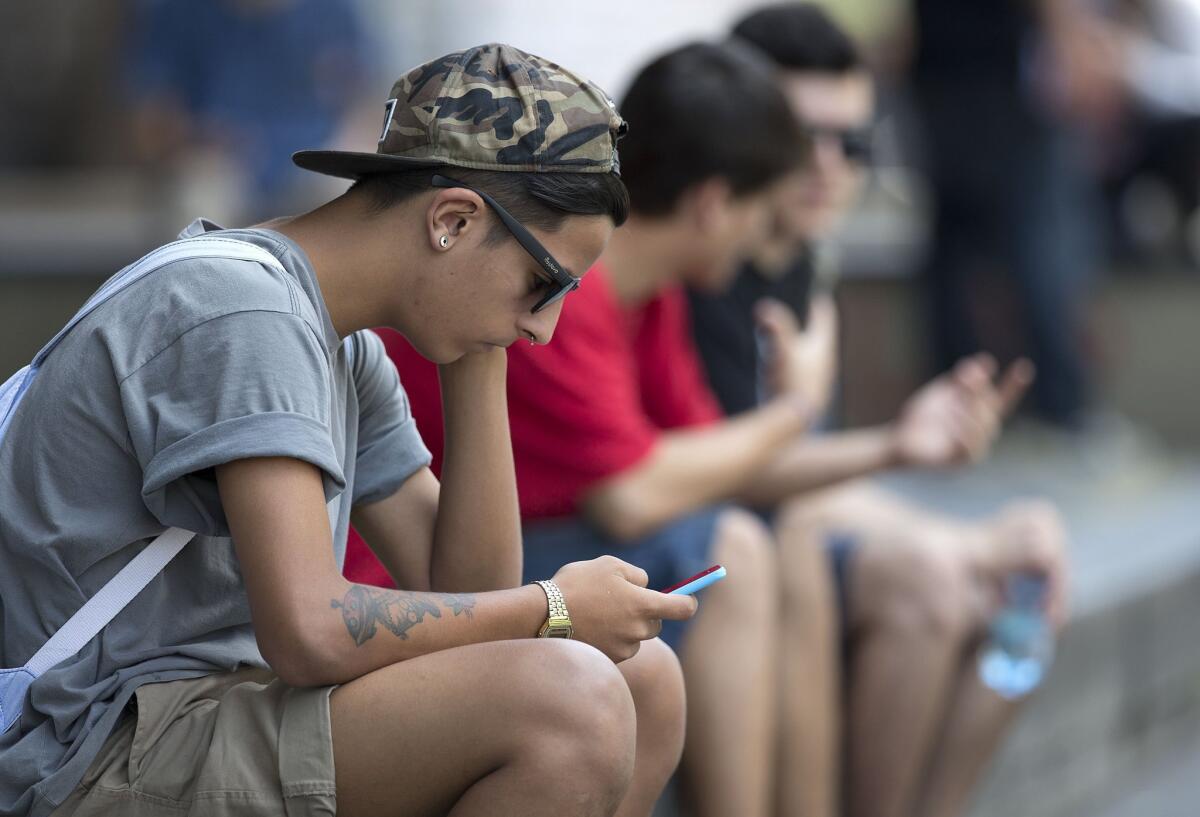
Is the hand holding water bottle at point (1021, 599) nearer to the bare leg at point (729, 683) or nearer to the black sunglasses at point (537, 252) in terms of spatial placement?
the bare leg at point (729, 683)

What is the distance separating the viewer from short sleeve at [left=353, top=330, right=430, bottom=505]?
1.99m

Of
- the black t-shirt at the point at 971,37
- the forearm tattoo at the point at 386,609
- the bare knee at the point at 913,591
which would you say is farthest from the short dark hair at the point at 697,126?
the black t-shirt at the point at 971,37

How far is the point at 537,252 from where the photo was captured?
5.82 feet

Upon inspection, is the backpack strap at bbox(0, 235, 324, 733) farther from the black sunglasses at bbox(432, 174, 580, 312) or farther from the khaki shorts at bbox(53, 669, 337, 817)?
the black sunglasses at bbox(432, 174, 580, 312)

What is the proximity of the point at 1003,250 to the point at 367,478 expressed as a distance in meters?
4.42

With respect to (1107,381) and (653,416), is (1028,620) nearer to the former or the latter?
(653,416)

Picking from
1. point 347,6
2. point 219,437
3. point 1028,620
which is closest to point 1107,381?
point 347,6

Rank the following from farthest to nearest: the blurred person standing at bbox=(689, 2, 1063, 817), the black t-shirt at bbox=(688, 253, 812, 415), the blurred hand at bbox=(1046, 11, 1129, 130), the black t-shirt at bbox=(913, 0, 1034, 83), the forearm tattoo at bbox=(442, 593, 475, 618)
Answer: the blurred hand at bbox=(1046, 11, 1129, 130) → the black t-shirt at bbox=(913, 0, 1034, 83) → the black t-shirt at bbox=(688, 253, 812, 415) → the blurred person standing at bbox=(689, 2, 1063, 817) → the forearm tattoo at bbox=(442, 593, 475, 618)

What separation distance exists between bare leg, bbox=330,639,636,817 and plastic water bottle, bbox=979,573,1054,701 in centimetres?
162

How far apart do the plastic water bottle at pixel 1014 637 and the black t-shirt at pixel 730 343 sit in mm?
652

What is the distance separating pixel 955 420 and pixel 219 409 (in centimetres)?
174

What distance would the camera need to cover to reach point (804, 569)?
2932 millimetres

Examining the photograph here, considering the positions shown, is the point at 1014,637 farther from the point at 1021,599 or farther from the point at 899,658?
the point at 899,658

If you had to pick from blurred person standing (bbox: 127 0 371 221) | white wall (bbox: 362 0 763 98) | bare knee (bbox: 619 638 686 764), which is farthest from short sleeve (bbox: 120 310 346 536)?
white wall (bbox: 362 0 763 98)
